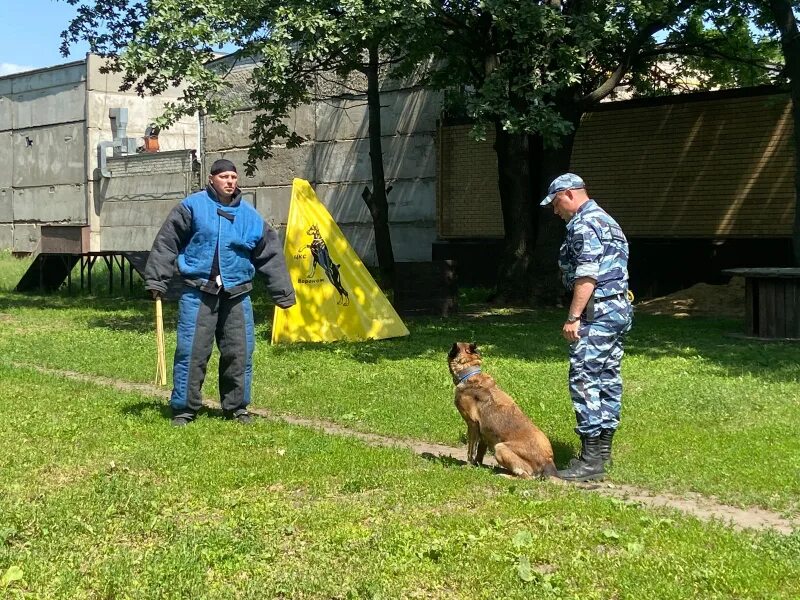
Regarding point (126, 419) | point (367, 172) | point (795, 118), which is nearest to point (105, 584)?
point (126, 419)

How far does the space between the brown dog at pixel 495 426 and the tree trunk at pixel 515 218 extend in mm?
12167

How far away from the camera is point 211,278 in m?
7.95

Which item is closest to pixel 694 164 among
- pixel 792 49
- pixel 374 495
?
pixel 792 49

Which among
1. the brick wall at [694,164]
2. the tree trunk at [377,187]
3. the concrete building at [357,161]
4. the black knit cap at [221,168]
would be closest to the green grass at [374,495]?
the black knit cap at [221,168]

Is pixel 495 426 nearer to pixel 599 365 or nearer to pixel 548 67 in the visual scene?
pixel 599 365

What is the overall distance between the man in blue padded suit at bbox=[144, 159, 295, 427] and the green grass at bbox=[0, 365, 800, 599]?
91 centimetres

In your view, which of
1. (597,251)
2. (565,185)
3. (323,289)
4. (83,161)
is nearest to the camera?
(597,251)

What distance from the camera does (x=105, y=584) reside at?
4.46 m

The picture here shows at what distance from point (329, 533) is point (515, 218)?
1446cm

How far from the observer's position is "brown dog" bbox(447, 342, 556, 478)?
6.31 meters

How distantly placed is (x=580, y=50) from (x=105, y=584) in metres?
11.2

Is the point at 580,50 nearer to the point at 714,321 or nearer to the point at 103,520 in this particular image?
the point at 714,321

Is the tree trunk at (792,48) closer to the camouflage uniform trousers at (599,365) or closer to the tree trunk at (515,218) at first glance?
the tree trunk at (515,218)

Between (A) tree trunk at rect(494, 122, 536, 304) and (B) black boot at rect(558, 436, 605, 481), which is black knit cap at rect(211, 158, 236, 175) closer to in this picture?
(B) black boot at rect(558, 436, 605, 481)
